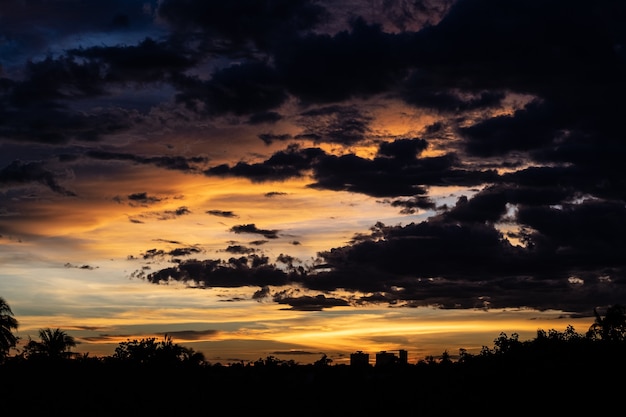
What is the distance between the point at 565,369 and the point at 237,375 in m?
42.9

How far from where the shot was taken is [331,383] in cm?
8825

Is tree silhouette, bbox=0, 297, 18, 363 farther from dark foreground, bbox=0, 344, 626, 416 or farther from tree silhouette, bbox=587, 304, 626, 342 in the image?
tree silhouette, bbox=587, 304, 626, 342

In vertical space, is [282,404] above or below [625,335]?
below

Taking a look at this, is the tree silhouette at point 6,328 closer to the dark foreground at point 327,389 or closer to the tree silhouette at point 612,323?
the dark foreground at point 327,389

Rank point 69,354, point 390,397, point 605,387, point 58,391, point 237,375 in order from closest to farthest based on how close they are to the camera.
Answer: point 605,387
point 58,391
point 390,397
point 69,354
point 237,375

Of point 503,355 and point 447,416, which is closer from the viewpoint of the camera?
point 447,416

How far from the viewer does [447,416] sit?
64375 millimetres

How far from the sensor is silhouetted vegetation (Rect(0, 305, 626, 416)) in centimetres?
5994

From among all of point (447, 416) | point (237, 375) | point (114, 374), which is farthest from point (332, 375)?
point (447, 416)

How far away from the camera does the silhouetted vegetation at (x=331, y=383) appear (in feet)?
197

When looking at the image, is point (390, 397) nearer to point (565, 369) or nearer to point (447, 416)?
point (447, 416)

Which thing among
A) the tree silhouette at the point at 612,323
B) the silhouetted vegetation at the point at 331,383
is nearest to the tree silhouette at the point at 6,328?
the silhouetted vegetation at the point at 331,383

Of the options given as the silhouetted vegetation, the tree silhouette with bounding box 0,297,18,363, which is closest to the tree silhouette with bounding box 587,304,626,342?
the silhouetted vegetation

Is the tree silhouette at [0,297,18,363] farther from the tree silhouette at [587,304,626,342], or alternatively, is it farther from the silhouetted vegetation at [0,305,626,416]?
the tree silhouette at [587,304,626,342]
